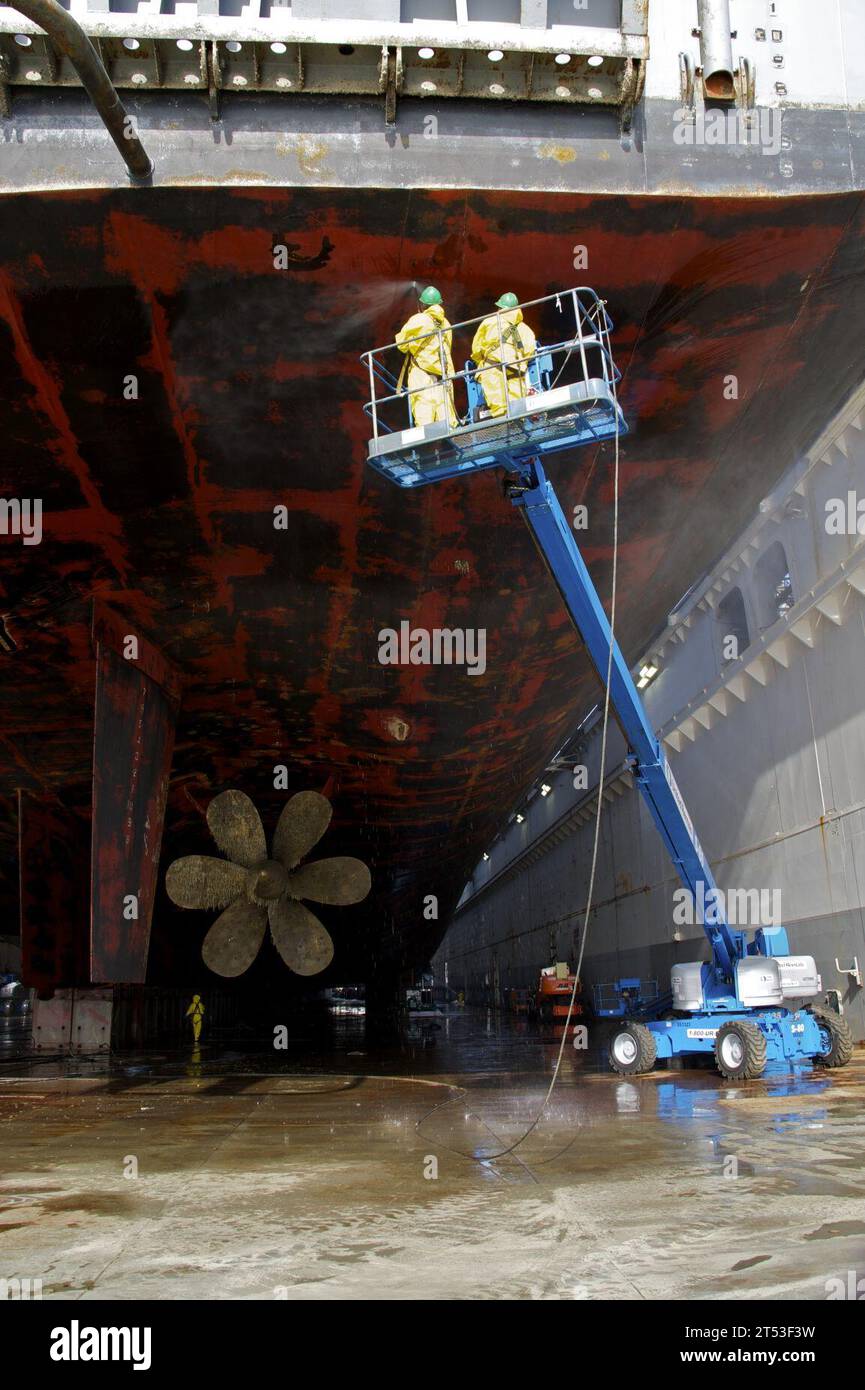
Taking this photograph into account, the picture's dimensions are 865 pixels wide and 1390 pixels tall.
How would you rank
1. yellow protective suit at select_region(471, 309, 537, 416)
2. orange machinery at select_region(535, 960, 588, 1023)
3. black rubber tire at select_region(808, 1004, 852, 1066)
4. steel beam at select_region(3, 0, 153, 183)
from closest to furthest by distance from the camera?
steel beam at select_region(3, 0, 153, 183) < yellow protective suit at select_region(471, 309, 537, 416) < black rubber tire at select_region(808, 1004, 852, 1066) < orange machinery at select_region(535, 960, 588, 1023)

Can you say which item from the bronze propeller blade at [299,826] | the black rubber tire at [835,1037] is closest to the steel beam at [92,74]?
the bronze propeller blade at [299,826]

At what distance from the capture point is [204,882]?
461 inches

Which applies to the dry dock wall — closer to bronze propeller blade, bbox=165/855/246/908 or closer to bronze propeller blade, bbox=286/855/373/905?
bronze propeller blade, bbox=286/855/373/905

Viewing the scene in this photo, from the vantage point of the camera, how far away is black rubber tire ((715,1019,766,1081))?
10141 millimetres

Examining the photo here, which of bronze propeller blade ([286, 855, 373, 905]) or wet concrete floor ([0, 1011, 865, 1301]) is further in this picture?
bronze propeller blade ([286, 855, 373, 905])

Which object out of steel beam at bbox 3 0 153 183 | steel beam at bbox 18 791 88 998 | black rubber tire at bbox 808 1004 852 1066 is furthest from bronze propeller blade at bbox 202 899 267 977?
steel beam at bbox 3 0 153 183

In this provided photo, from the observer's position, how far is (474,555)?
31.8 ft

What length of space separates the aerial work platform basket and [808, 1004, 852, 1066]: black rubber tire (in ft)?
24.4

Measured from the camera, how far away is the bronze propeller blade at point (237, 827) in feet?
37.7

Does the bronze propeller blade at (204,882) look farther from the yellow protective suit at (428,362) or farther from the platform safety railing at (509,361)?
the yellow protective suit at (428,362)

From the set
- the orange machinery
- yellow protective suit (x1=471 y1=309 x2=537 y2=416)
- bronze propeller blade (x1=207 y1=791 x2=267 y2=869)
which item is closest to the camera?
yellow protective suit (x1=471 y1=309 x2=537 y2=416)

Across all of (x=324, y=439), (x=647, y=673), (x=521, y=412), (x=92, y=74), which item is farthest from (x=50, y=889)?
(x=647, y=673)

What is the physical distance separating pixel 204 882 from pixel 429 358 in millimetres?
7009
